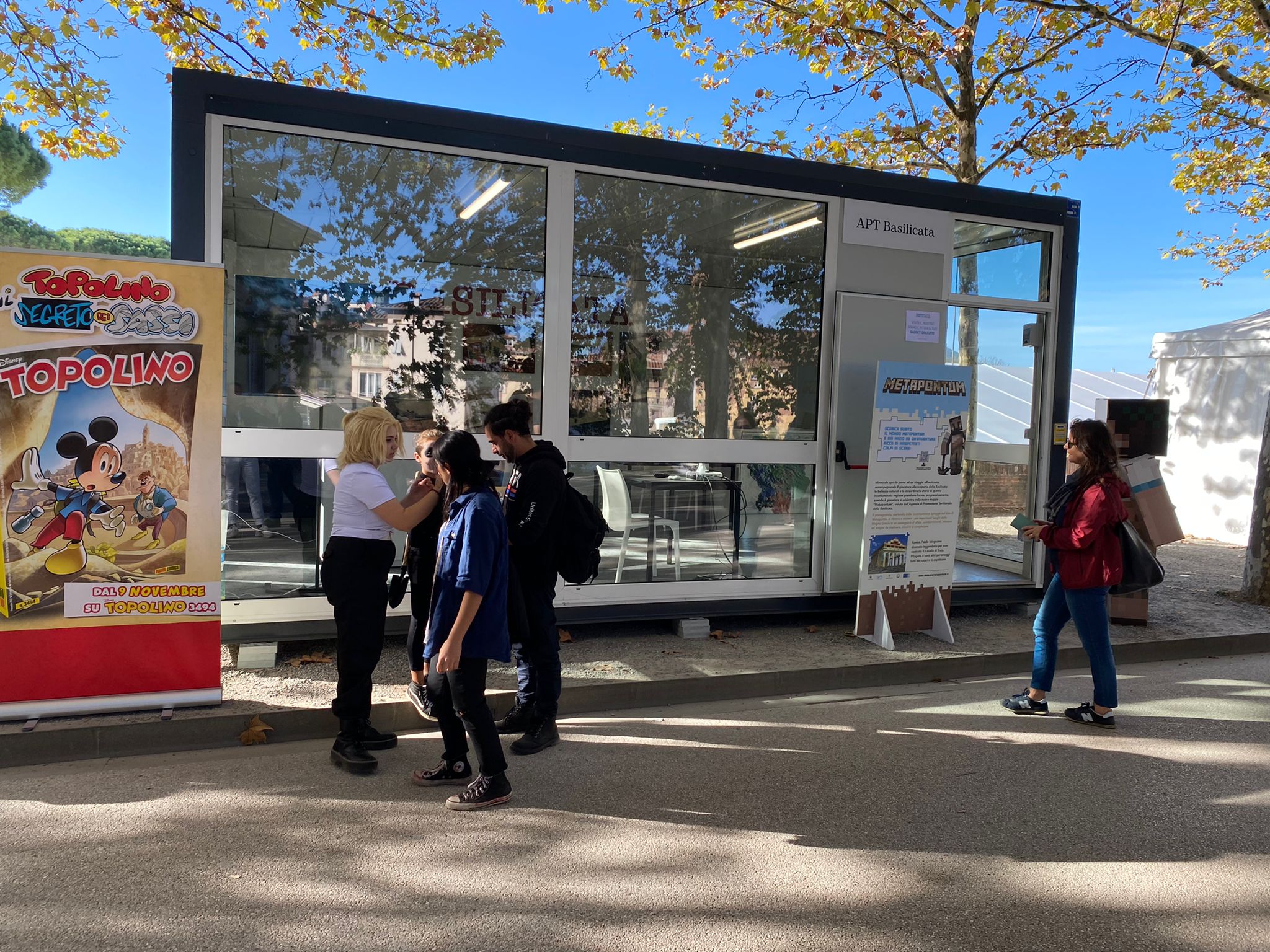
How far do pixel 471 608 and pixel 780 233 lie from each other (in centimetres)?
516

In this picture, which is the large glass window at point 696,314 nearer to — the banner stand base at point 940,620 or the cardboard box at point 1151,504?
the banner stand base at point 940,620

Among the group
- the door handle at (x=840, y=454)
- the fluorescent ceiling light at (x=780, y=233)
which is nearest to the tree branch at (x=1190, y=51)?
the fluorescent ceiling light at (x=780, y=233)

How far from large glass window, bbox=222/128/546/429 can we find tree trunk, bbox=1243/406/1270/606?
7.83 m

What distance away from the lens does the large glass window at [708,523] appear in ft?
23.6

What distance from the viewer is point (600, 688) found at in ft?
18.1

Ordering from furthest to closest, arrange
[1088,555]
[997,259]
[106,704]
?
[997,259], [1088,555], [106,704]

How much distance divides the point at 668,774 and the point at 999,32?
13.7m

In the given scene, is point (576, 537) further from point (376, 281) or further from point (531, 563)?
point (376, 281)

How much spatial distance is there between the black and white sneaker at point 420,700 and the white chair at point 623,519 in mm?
2374

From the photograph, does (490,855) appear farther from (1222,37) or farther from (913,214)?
(1222,37)

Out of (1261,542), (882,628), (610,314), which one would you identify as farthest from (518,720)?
(1261,542)

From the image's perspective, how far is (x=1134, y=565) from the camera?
518cm

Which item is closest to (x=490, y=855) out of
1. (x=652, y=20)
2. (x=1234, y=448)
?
(x=652, y=20)

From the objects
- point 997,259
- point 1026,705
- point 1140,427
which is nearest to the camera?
point 1026,705
